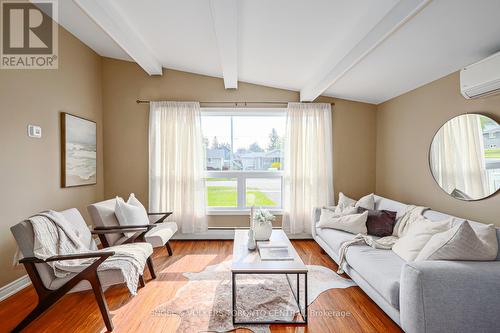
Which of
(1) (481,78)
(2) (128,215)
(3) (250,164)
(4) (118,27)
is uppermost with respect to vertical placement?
(4) (118,27)

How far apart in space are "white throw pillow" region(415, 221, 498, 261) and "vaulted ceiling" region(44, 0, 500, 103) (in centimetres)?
155

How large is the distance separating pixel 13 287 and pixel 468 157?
15.5 feet

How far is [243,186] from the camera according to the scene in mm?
4832

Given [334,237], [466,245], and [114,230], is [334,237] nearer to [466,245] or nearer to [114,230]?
[466,245]

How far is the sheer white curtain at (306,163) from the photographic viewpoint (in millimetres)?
4590

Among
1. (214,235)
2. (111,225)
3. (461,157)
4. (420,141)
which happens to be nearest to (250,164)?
(214,235)

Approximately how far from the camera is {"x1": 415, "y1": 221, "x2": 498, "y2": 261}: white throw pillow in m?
2.00

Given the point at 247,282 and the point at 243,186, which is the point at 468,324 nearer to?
the point at 247,282

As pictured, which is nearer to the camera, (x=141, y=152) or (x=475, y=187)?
(x=475, y=187)

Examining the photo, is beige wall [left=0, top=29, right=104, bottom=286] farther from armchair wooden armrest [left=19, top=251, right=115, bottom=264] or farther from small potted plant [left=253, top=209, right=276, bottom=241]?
small potted plant [left=253, top=209, right=276, bottom=241]

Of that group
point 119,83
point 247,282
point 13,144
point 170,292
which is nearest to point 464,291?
point 247,282

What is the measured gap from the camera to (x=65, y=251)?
238 cm

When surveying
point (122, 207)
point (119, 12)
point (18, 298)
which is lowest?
point (18, 298)

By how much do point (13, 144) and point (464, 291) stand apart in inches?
159
